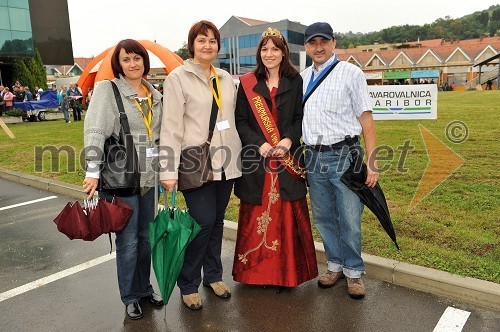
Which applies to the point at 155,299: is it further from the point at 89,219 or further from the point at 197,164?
the point at 197,164

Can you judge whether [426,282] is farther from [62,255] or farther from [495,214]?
[62,255]

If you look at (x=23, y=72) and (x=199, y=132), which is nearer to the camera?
(x=199, y=132)

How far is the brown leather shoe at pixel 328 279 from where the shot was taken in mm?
3514

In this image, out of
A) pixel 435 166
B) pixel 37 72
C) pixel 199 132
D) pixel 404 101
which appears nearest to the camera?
pixel 199 132

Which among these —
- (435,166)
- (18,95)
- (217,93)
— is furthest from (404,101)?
(18,95)

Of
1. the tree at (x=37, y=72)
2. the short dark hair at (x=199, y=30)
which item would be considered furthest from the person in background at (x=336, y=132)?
the tree at (x=37, y=72)

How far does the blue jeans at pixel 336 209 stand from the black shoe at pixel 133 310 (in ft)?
5.07

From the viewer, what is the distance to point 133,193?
296cm

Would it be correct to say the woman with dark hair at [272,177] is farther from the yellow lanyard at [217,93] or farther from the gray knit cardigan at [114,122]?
the gray knit cardigan at [114,122]

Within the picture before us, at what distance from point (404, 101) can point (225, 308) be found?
36.1 ft

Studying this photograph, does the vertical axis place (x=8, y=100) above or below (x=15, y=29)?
below

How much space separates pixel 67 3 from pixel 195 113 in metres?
45.8

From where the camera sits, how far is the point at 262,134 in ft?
10.4

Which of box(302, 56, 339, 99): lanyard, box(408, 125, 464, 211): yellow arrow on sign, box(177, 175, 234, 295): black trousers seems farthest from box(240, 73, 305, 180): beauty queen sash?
box(408, 125, 464, 211): yellow arrow on sign
